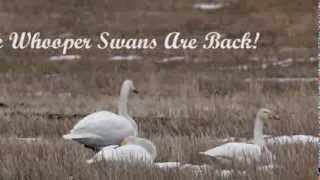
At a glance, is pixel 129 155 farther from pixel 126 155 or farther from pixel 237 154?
pixel 237 154

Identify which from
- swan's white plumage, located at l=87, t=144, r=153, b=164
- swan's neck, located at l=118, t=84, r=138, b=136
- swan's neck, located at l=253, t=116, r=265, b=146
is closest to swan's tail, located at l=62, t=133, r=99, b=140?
swan's neck, located at l=118, t=84, r=138, b=136

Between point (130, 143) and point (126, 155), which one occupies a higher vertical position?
point (130, 143)

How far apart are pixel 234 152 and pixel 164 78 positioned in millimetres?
4661

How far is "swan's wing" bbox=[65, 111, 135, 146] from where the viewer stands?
800 centimetres

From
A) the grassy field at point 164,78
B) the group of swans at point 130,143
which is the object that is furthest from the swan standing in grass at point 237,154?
the grassy field at point 164,78

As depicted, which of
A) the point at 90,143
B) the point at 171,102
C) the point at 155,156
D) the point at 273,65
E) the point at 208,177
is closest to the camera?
the point at 208,177

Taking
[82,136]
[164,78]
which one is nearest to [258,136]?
[82,136]

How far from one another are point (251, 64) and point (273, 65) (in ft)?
1.99

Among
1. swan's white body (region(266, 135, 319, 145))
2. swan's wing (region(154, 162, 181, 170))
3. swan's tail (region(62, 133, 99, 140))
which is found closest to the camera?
swan's wing (region(154, 162, 181, 170))

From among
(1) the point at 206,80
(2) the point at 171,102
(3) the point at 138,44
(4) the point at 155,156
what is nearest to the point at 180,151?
(4) the point at 155,156

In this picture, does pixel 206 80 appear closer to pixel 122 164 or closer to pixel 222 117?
pixel 222 117

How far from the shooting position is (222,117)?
9422 mm

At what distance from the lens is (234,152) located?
6.93m

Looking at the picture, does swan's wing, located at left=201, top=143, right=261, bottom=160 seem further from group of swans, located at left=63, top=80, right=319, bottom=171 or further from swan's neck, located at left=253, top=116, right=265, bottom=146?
swan's neck, located at left=253, top=116, right=265, bottom=146
